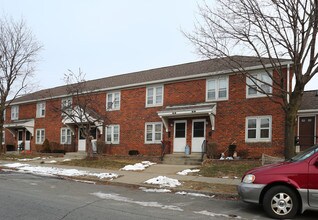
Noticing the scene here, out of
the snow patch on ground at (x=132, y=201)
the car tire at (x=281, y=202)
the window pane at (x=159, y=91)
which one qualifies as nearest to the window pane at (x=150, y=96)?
the window pane at (x=159, y=91)

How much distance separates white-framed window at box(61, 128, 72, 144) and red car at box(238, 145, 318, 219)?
23770 millimetres

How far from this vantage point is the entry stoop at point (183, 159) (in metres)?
19.9

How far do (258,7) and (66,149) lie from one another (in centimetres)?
2197

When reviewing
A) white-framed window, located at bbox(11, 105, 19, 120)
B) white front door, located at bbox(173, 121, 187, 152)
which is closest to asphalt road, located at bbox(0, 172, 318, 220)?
white front door, located at bbox(173, 121, 187, 152)

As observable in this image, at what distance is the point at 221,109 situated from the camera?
68.4ft

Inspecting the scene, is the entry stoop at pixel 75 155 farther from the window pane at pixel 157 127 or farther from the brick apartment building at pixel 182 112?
the window pane at pixel 157 127

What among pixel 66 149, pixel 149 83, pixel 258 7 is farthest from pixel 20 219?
pixel 66 149

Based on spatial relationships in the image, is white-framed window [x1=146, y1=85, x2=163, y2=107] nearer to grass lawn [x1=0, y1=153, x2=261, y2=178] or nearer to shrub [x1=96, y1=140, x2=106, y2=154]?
grass lawn [x1=0, y1=153, x2=261, y2=178]

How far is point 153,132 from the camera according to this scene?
78.1 ft

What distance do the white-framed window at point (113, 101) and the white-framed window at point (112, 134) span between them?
143cm

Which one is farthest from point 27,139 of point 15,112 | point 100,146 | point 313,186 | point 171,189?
point 313,186

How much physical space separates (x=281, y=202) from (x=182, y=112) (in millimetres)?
13593

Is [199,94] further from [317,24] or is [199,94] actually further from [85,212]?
[85,212]

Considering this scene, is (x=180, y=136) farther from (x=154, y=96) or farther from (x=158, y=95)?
(x=154, y=96)
